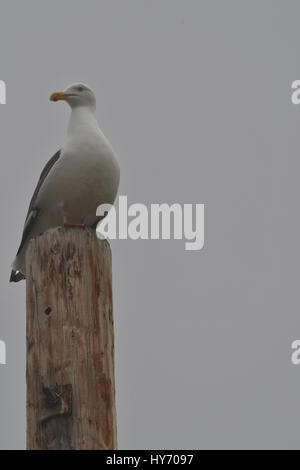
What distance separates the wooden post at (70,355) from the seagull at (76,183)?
1564 mm

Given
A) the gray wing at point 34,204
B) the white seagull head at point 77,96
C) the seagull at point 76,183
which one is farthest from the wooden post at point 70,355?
the white seagull head at point 77,96

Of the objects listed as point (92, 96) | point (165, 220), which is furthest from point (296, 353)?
point (92, 96)

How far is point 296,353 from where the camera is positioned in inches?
471

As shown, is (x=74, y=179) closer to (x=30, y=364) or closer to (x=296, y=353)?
(x=30, y=364)

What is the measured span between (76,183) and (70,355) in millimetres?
2065

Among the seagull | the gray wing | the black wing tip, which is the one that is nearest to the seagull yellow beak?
the seagull

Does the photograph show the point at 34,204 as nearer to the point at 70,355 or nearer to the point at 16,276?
the point at 16,276

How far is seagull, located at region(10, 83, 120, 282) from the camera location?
6.32 m

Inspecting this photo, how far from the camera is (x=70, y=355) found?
454 cm

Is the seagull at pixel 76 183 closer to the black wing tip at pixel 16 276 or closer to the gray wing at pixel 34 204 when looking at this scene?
the gray wing at pixel 34 204

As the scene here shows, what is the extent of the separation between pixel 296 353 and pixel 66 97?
242 inches

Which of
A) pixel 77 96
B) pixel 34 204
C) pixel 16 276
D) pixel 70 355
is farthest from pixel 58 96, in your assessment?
pixel 70 355
